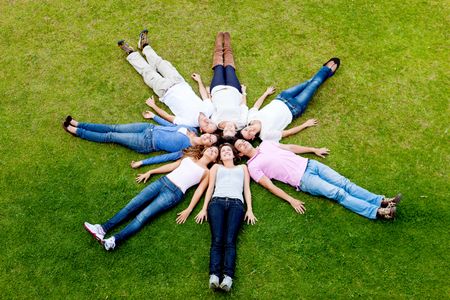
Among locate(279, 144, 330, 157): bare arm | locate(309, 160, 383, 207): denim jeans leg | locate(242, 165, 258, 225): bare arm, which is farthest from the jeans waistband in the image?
locate(309, 160, 383, 207): denim jeans leg

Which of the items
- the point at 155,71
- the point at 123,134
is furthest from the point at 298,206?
the point at 155,71

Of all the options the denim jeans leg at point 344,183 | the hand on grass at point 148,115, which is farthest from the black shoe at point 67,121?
the denim jeans leg at point 344,183

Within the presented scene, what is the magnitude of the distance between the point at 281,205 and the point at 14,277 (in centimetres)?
452

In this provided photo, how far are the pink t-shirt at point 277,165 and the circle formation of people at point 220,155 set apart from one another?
0.02 m

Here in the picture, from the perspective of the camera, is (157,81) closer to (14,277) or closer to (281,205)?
(281,205)

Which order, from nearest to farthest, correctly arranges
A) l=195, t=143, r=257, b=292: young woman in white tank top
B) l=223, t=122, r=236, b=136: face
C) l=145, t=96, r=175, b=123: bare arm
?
l=195, t=143, r=257, b=292: young woman in white tank top → l=223, t=122, r=236, b=136: face → l=145, t=96, r=175, b=123: bare arm

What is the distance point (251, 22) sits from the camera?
32.3 ft

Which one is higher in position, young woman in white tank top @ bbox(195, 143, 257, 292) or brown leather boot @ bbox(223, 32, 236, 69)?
brown leather boot @ bbox(223, 32, 236, 69)

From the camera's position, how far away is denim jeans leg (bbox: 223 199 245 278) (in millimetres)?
6598

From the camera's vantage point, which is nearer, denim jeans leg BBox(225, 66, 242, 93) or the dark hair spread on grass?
the dark hair spread on grass

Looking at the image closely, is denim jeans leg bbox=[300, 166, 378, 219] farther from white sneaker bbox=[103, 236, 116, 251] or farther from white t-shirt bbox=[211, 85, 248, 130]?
white sneaker bbox=[103, 236, 116, 251]

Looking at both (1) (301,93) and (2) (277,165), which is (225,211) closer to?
(2) (277,165)

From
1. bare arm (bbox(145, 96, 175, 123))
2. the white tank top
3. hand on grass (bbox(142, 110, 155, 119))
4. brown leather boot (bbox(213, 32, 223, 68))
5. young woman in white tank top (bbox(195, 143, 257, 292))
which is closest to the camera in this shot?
young woman in white tank top (bbox(195, 143, 257, 292))

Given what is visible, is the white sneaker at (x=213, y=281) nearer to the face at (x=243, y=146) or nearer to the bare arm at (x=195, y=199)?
the bare arm at (x=195, y=199)
